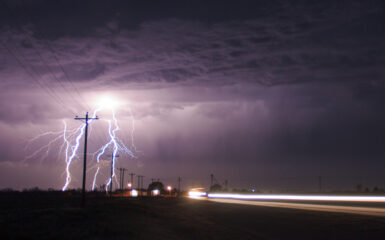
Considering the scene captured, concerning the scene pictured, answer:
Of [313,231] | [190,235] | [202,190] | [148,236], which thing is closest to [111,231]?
[148,236]

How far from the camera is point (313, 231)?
1939cm

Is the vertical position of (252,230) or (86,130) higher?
(86,130)

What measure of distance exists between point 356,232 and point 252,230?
5.02 metres

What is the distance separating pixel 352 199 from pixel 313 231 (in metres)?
24.7

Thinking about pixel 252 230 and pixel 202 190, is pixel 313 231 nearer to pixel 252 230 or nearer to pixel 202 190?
pixel 252 230

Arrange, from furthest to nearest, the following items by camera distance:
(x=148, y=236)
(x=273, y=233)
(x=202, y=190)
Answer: (x=202, y=190) → (x=273, y=233) → (x=148, y=236)

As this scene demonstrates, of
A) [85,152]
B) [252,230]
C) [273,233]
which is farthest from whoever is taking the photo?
[85,152]

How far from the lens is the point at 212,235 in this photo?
18391 mm

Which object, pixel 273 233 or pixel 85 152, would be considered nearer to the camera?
pixel 273 233

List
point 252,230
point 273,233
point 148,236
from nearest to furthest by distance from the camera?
point 148,236 < point 273,233 < point 252,230

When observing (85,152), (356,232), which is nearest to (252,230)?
(356,232)

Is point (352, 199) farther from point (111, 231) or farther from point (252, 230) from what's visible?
point (111, 231)

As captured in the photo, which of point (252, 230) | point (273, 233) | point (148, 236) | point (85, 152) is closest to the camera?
point (148, 236)

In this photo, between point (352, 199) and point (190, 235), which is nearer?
point (190, 235)
